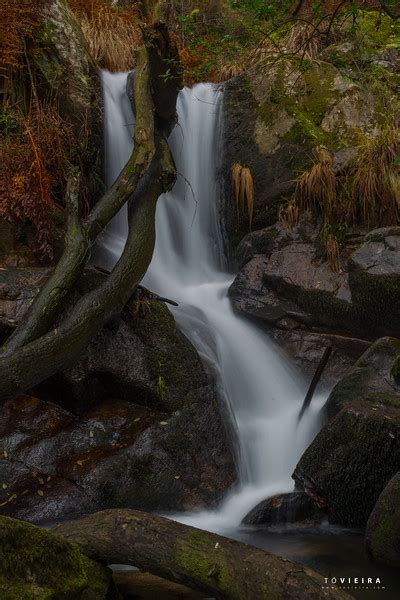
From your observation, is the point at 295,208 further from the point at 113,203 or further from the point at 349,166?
the point at 113,203

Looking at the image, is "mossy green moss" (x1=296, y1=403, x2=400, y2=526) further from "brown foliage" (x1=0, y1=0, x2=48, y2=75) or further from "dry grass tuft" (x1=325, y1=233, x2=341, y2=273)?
"brown foliage" (x1=0, y1=0, x2=48, y2=75)

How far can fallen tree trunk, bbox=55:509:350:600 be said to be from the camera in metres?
2.08

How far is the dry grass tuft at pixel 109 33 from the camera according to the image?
9.22m

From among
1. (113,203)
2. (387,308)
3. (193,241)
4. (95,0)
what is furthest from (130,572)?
(95,0)

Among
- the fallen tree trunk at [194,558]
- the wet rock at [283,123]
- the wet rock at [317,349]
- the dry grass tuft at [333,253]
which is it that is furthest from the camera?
the wet rock at [283,123]

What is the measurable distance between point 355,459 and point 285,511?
708mm

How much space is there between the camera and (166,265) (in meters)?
7.53

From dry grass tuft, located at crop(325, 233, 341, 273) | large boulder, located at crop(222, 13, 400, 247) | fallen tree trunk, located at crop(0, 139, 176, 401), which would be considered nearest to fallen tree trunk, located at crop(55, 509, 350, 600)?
fallen tree trunk, located at crop(0, 139, 176, 401)

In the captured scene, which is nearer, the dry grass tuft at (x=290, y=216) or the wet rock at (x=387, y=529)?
the wet rock at (x=387, y=529)

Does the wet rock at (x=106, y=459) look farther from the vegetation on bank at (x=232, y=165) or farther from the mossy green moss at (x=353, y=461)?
the vegetation on bank at (x=232, y=165)

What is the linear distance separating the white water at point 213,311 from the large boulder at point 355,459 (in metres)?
0.72

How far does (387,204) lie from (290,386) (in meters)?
2.57

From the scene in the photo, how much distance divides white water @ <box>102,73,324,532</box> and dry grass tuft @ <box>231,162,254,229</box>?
1.43 ft

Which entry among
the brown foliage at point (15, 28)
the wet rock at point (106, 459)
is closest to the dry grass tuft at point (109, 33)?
the brown foliage at point (15, 28)
